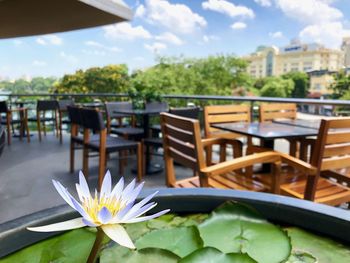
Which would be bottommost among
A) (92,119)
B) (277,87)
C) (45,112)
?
(45,112)

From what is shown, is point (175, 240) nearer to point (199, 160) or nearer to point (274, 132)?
point (199, 160)

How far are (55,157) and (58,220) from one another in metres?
4.25

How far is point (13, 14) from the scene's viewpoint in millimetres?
2980

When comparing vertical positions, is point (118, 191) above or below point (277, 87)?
below

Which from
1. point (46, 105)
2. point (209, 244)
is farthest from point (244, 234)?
point (46, 105)

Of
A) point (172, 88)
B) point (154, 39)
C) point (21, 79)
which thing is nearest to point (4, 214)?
point (21, 79)

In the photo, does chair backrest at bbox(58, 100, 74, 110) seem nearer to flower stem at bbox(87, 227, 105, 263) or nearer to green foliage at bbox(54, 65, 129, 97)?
flower stem at bbox(87, 227, 105, 263)

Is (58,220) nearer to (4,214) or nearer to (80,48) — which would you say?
(4,214)

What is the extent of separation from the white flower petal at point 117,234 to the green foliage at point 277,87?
576 inches

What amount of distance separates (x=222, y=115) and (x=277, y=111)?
73 centimetres

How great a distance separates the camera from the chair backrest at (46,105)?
20.2 ft

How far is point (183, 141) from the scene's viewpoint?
1939mm

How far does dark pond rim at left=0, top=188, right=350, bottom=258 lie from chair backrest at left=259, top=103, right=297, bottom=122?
268cm

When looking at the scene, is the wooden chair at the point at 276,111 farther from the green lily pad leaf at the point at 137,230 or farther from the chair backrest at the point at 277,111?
the green lily pad leaf at the point at 137,230
